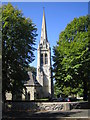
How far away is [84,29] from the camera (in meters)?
23.2

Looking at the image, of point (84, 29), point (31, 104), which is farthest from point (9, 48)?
point (84, 29)

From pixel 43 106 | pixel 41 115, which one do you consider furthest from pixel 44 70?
pixel 41 115

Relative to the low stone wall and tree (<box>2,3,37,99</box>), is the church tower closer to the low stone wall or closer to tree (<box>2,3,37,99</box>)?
tree (<box>2,3,37,99</box>)

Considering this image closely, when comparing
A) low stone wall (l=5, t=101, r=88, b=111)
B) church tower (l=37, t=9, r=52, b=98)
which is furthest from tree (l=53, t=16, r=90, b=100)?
church tower (l=37, t=9, r=52, b=98)

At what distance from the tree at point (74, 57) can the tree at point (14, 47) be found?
192 inches

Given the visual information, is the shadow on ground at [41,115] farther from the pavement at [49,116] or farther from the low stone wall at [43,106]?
the low stone wall at [43,106]

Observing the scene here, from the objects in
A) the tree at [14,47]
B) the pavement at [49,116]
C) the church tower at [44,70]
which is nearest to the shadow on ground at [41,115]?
the pavement at [49,116]

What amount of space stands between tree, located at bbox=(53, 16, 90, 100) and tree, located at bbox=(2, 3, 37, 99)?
487 cm

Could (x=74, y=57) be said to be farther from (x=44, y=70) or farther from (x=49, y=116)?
(x=44, y=70)

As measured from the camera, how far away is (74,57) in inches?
789

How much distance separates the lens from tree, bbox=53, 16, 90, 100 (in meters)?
20.0

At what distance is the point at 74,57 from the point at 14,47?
7.37 meters

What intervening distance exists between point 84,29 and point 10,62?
11.7m

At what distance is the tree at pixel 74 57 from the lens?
20000 millimetres
